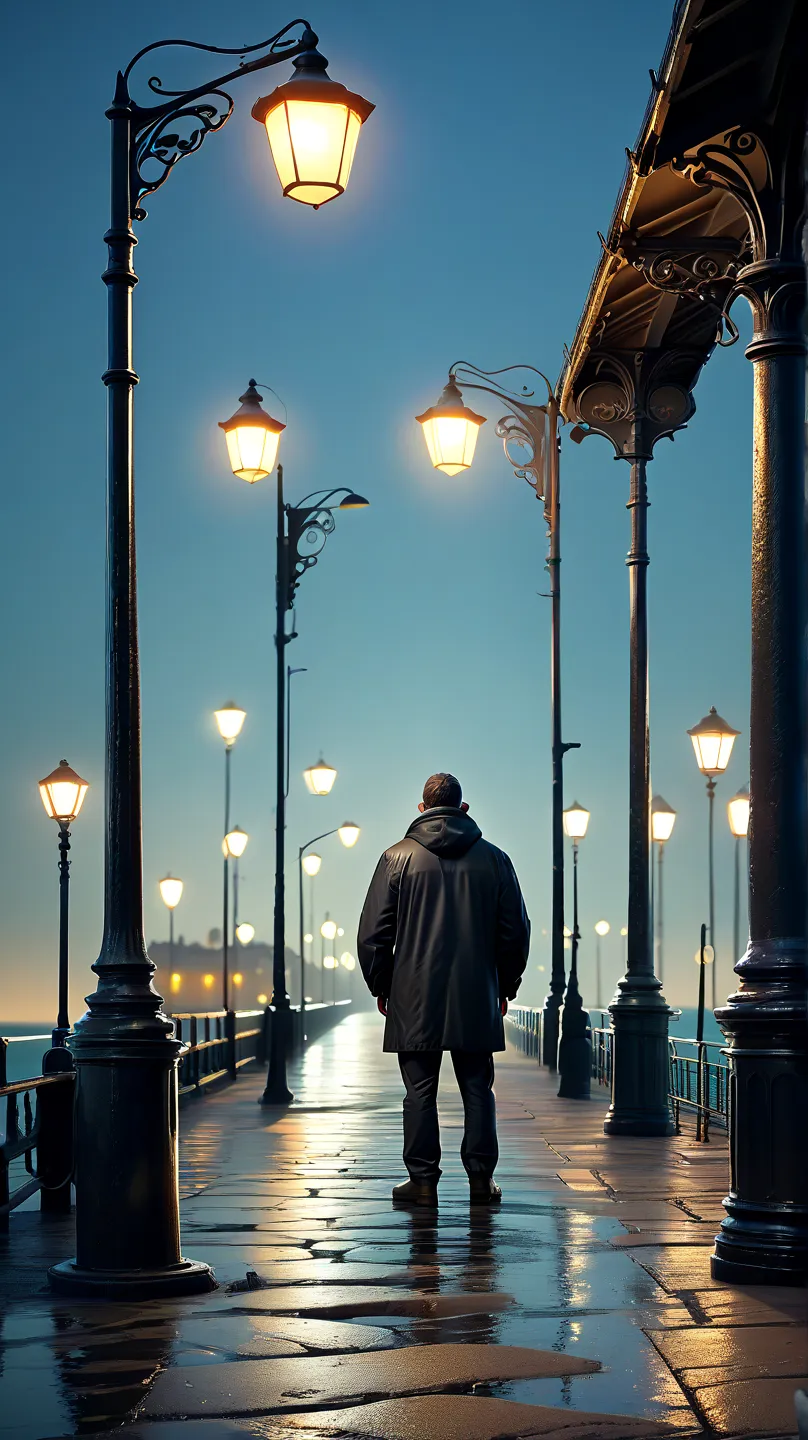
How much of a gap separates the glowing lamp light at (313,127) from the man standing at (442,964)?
3.23m

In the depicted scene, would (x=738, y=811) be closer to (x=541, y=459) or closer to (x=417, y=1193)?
(x=541, y=459)

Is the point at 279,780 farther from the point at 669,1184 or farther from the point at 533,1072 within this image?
the point at 669,1184

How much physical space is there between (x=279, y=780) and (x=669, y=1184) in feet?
37.7

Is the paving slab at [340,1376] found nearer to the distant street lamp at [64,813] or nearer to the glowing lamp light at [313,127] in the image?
the glowing lamp light at [313,127]

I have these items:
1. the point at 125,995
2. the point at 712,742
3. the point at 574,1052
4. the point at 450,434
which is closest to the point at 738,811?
the point at 712,742

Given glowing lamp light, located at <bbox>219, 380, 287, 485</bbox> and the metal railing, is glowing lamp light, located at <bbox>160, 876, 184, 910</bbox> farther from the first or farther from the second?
the metal railing

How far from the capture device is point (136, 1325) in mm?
6117

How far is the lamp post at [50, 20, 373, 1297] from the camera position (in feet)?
22.6

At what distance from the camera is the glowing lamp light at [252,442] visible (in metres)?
16.3

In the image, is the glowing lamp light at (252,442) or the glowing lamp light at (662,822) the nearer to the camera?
the glowing lamp light at (252,442)

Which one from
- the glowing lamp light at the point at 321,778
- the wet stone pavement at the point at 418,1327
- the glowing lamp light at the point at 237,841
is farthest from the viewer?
the glowing lamp light at the point at 237,841

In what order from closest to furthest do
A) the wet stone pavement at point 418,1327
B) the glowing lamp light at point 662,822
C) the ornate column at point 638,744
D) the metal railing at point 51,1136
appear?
1. the wet stone pavement at point 418,1327
2. the metal railing at point 51,1136
3. the ornate column at point 638,744
4. the glowing lamp light at point 662,822

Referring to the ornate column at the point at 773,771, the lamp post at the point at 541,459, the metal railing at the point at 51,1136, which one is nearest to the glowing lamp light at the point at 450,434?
the lamp post at the point at 541,459

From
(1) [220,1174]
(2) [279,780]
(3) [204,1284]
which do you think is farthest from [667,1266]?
(2) [279,780]
